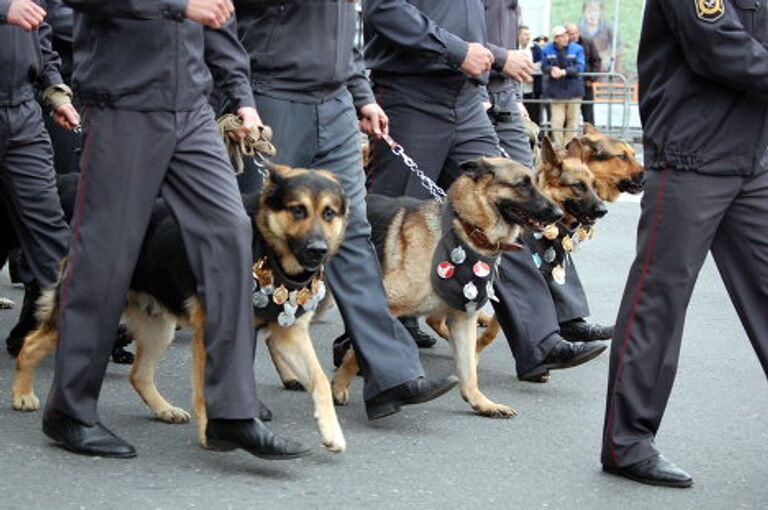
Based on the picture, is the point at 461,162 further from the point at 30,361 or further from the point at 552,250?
the point at 30,361

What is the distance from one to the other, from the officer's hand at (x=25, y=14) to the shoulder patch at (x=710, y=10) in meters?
2.77

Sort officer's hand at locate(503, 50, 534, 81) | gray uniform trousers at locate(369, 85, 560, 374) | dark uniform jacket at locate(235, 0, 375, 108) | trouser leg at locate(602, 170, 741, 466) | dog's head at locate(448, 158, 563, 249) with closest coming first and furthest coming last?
trouser leg at locate(602, 170, 741, 466) → dark uniform jacket at locate(235, 0, 375, 108) → dog's head at locate(448, 158, 563, 249) → gray uniform trousers at locate(369, 85, 560, 374) → officer's hand at locate(503, 50, 534, 81)

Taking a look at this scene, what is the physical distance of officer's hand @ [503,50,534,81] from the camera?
7.18 meters

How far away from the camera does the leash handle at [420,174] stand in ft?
21.9

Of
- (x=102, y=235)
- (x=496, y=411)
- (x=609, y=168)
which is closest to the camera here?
(x=102, y=235)

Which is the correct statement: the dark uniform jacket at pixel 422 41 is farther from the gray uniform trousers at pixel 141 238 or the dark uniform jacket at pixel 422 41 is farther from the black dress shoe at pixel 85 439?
the black dress shoe at pixel 85 439

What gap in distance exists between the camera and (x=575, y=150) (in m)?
7.79

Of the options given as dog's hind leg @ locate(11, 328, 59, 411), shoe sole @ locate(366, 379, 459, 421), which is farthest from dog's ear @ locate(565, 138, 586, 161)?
dog's hind leg @ locate(11, 328, 59, 411)

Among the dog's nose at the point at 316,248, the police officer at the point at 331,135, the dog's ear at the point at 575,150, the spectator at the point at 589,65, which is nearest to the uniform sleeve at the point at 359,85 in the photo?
the police officer at the point at 331,135

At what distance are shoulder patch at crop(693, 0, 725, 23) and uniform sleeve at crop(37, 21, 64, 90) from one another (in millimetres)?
3455

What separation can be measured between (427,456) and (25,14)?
8.02 ft

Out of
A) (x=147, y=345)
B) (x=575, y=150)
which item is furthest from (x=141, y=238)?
(x=575, y=150)

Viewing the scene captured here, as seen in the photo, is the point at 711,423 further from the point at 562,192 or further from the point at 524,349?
the point at 562,192

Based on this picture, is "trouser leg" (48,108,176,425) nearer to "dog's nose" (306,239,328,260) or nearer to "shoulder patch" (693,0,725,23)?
"dog's nose" (306,239,328,260)
